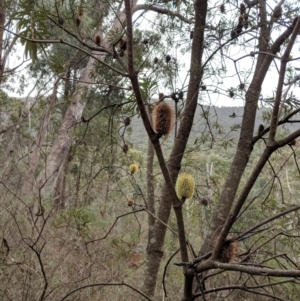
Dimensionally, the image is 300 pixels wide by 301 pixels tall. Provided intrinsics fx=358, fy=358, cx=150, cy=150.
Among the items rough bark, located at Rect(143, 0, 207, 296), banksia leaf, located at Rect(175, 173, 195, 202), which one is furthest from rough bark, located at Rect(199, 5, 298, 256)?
banksia leaf, located at Rect(175, 173, 195, 202)

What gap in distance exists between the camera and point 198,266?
77 cm

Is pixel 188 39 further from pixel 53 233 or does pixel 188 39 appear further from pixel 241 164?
pixel 53 233

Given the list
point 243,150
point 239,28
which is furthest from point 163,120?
point 243,150

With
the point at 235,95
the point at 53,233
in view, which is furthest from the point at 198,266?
the point at 53,233

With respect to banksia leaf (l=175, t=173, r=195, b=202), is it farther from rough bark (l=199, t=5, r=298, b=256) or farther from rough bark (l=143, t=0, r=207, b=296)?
rough bark (l=199, t=5, r=298, b=256)

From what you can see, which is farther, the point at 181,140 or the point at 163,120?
the point at 181,140

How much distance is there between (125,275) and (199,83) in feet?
11.8

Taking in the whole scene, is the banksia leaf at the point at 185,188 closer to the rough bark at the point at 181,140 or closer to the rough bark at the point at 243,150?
the rough bark at the point at 181,140

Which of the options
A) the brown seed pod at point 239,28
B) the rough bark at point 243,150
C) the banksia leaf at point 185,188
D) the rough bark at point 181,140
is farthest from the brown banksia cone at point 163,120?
the rough bark at point 243,150

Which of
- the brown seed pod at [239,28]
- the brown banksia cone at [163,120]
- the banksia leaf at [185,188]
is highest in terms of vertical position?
the brown seed pod at [239,28]

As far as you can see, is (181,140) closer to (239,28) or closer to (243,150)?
(243,150)

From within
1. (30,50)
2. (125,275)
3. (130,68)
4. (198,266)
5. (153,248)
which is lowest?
(125,275)

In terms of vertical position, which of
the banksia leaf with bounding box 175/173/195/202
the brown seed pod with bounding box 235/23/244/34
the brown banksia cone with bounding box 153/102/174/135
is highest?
the brown seed pod with bounding box 235/23/244/34

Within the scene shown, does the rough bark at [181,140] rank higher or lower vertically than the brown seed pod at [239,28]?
lower
